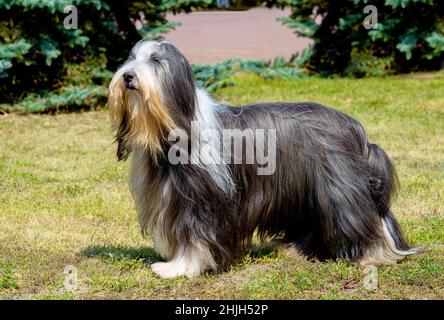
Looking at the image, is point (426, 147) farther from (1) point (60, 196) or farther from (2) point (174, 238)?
(2) point (174, 238)

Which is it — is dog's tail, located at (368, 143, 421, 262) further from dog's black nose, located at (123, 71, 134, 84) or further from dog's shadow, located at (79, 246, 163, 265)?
dog's black nose, located at (123, 71, 134, 84)

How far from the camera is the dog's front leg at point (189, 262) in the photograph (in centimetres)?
546

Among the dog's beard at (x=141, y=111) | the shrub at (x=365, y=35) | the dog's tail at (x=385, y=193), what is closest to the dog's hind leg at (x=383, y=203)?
the dog's tail at (x=385, y=193)

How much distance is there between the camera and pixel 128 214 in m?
7.45

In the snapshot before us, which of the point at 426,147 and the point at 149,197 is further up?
the point at 149,197

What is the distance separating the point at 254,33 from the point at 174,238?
12.5 meters

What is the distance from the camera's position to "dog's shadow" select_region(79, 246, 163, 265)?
6027 mm

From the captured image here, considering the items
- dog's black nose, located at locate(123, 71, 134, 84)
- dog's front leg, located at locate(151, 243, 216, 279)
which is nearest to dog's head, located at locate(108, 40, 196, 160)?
dog's black nose, located at locate(123, 71, 134, 84)

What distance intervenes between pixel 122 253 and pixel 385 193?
76.5 inches

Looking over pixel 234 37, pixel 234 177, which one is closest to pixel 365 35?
pixel 234 37

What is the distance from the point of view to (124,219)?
7.30m

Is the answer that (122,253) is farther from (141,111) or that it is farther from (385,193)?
(385,193)

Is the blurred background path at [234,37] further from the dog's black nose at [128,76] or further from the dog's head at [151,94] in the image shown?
the dog's black nose at [128,76]

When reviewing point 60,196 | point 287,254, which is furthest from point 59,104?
point 287,254
